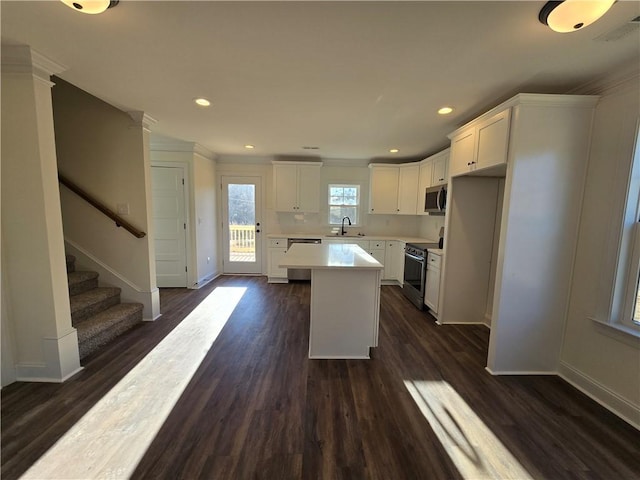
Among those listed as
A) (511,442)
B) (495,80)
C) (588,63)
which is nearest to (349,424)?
(511,442)

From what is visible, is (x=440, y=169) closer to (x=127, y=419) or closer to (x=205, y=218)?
(x=205, y=218)

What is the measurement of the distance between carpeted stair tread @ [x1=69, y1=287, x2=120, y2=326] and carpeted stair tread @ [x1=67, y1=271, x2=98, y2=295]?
50 millimetres

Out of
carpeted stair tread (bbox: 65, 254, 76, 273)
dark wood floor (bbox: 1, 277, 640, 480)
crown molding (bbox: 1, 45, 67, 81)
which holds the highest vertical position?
crown molding (bbox: 1, 45, 67, 81)

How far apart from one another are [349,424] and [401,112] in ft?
9.17

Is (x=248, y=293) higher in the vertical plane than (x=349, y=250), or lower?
lower

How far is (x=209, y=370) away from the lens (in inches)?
88.7

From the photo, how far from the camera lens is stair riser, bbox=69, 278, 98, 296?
279 cm

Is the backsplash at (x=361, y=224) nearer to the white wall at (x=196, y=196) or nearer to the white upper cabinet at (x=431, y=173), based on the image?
the white upper cabinet at (x=431, y=173)

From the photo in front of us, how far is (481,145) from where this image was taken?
2518mm

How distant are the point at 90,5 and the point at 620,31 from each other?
2834 millimetres

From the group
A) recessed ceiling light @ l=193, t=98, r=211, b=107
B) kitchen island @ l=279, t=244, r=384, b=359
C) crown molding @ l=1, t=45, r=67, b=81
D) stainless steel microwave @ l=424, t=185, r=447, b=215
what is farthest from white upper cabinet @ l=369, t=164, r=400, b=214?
crown molding @ l=1, t=45, r=67, b=81

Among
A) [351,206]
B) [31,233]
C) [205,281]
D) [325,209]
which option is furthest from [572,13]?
[205,281]

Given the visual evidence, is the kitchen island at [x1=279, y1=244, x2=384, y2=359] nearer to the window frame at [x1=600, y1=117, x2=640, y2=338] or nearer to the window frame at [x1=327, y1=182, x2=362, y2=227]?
the window frame at [x1=600, y1=117, x2=640, y2=338]

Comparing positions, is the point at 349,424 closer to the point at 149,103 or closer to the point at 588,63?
the point at 588,63
